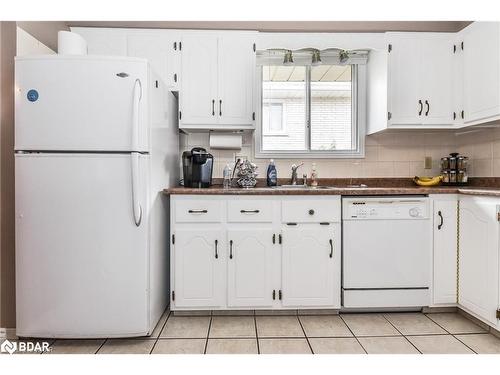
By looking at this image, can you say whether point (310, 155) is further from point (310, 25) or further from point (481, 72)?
point (481, 72)

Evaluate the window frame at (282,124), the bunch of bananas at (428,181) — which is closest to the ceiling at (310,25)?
the window frame at (282,124)

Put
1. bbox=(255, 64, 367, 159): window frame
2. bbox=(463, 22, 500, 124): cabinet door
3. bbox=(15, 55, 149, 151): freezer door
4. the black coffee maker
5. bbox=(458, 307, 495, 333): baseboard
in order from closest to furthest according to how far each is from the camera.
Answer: bbox=(15, 55, 149, 151): freezer door, bbox=(458, 307, 495, 333): baseboard, bbox=(463, 22, 500, 124): cabinet door, the black coffee maker, bbox=(255, 64, 367, 159): window frame

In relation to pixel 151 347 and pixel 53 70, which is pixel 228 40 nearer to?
pixel 53 70

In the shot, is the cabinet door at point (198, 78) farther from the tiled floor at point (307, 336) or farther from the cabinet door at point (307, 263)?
the tiled floor at point (307, 336)

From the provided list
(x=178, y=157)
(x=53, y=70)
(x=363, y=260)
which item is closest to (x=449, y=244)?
(x=363, y=260)

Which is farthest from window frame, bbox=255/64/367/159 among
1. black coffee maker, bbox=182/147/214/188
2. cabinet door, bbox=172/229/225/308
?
cabinet door, bbox=172/229/225/308

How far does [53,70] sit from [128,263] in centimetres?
122

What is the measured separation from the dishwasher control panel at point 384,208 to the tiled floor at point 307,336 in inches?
29.0

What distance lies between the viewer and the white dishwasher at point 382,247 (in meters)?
2.54

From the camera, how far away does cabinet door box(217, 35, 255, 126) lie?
2.91m

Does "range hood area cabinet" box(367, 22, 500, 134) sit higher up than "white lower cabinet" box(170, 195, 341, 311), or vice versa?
"range hood area cabinet" box(367, 22, 500, 134)

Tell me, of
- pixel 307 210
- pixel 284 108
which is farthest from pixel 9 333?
pixel 284 108

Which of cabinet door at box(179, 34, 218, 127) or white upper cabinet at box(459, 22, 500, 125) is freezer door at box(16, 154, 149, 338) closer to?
cabinet door at box(179, 34, 218, 127)

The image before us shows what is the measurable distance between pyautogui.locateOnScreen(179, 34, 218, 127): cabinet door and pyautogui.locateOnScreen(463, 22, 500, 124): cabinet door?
2.03m
